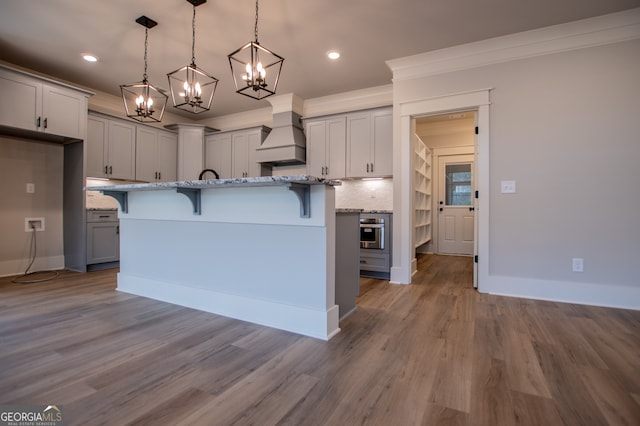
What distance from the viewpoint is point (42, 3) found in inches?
109

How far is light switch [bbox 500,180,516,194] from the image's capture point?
3.23 m

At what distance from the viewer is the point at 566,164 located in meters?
3.04

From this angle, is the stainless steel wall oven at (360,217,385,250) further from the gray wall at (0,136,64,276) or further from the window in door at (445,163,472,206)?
the gray wall at (0,136,64,276)

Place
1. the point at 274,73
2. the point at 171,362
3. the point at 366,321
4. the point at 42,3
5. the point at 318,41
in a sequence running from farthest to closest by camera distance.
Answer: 1. the point at 274,73
2. the point at 318,41
3. the point at 42,3
4. the point at 366,321
5. the point at 171,362

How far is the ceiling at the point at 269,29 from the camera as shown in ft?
9.08

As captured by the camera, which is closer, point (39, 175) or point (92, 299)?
point (92, 299)

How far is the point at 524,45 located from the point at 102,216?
5.58 meters

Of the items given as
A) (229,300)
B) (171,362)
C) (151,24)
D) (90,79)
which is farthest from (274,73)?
(171,362)

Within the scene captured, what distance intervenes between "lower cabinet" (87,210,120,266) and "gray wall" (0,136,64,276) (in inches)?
22.2

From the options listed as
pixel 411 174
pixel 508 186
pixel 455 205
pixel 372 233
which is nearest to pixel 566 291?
pixel 508 186

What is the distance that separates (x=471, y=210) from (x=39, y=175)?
279 inches

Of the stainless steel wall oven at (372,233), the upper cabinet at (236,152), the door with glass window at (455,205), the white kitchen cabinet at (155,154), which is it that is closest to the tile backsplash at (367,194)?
the stainless steel wall oven at (372,233)

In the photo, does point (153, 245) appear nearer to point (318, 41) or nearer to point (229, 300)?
point (229, 300)

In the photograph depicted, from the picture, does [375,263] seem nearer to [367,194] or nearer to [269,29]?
[367,194]
